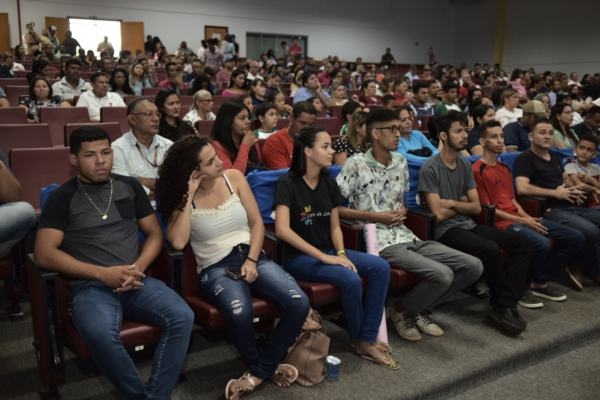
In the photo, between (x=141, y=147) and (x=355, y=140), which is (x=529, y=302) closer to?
(x=355, y=140)

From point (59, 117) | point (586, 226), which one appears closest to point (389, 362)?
point (586, 226)

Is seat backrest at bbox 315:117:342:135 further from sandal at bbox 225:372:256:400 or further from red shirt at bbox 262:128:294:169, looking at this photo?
sandal at bbox 225:372:256:400

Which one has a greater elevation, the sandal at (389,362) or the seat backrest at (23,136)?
the seat backrest at (23,136)

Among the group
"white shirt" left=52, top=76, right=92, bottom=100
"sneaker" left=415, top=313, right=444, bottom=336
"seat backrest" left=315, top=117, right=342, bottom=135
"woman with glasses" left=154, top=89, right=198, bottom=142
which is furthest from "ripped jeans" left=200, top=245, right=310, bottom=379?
"white shirt" left=52, top=76, right=92, bottom=100

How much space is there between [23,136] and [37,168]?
0.78m

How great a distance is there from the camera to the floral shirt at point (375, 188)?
2.77m

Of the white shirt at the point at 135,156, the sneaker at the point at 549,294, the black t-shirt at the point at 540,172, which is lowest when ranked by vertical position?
the sneaker at the point at 549,294

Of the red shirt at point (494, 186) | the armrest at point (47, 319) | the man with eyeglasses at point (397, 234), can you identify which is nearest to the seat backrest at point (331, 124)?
the red shirt at point (494, 186)

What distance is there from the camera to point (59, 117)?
4.66 metres

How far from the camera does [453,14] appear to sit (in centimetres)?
1989

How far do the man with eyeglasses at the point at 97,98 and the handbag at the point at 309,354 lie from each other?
3.63 meters

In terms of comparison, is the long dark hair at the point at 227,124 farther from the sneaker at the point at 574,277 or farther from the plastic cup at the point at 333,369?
the sneaker at the point at 574,277

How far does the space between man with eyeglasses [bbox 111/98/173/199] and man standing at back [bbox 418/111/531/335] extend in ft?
4.74

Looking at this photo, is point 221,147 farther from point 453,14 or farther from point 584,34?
point 453,14
